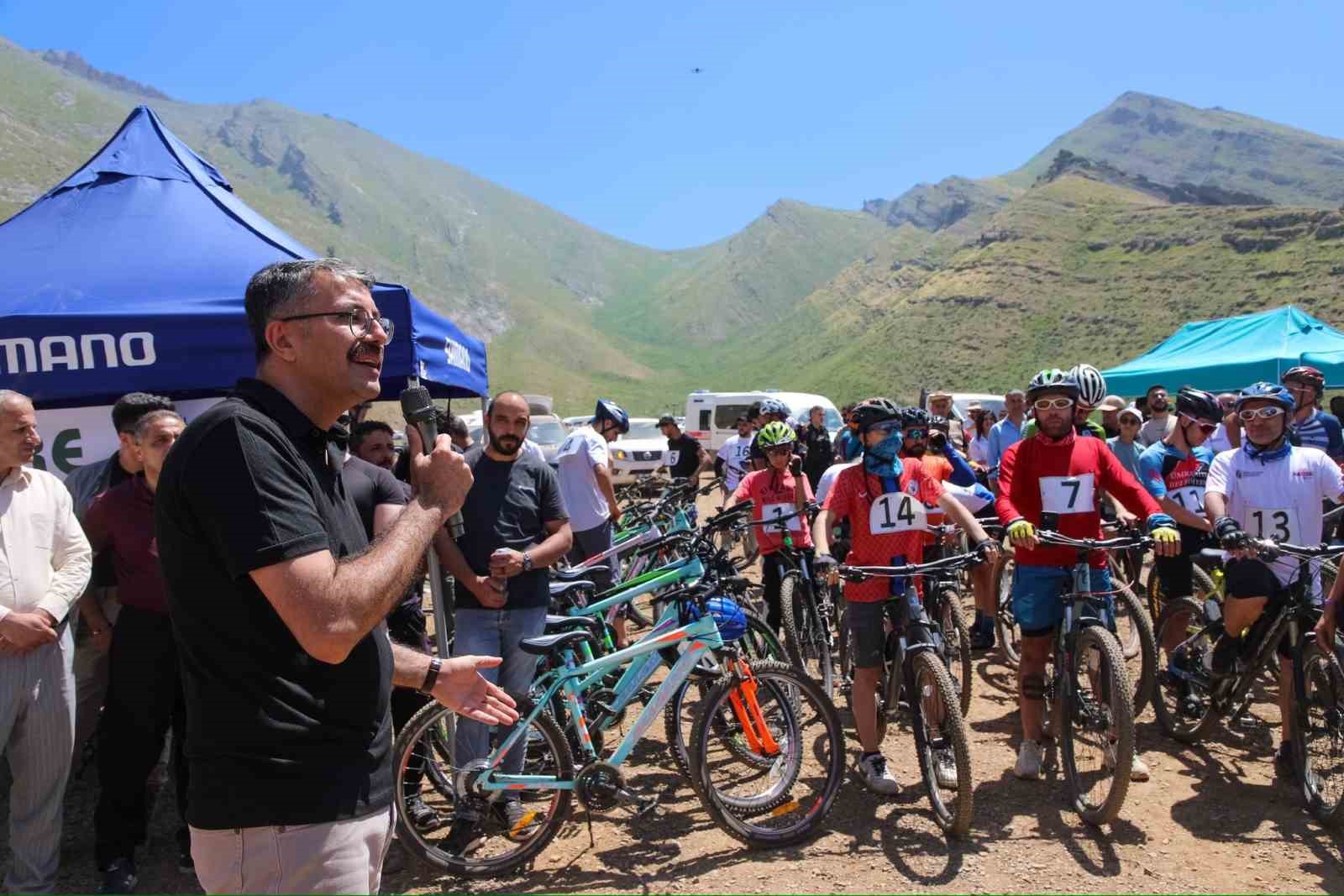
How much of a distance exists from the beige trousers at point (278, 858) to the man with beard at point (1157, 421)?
9.89 metres

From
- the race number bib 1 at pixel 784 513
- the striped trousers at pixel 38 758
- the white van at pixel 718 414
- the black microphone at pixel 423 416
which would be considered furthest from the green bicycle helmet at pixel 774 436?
the white van at pixel 718 414

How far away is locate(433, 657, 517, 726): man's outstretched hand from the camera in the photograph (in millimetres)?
2172

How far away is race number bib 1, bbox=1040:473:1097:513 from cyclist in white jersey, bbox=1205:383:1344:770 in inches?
27.4

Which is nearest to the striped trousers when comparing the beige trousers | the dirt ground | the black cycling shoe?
the black cycling shoe

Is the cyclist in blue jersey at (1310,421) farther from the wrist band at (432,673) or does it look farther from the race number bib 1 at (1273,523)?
the wrist band at (432,673)

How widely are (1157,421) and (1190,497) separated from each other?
170 inches

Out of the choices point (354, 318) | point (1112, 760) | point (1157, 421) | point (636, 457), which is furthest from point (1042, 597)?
point (636, 457)

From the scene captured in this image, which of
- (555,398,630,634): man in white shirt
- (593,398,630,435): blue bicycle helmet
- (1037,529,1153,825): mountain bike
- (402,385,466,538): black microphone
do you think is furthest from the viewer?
(593,398,630,435): blue bicycle helmet

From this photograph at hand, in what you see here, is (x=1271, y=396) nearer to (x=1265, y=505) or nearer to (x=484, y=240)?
(x=1265, y=505)

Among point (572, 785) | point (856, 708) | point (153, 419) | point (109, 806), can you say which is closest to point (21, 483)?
point (153, 419)

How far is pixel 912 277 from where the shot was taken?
362 ft

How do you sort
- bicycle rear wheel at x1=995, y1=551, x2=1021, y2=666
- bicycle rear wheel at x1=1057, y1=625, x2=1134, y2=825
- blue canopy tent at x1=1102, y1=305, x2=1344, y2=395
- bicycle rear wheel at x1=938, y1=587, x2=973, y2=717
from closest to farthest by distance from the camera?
bicycle rear wheel at x1=1057, y1=625, x2=1134, y2=825
bicycle rear wheel at x1=938, y1=587, x2=973, y2=717
bicycle rear wheel at x1=995, y1=551, x2=1021, y2=666
blue canopy tent at x1=1102, y1=305, x2=1344, y2=395

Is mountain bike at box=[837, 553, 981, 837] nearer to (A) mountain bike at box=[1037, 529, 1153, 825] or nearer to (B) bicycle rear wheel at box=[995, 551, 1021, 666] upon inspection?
(A) mountain bike at box=[1037, 529, 1153, 825]

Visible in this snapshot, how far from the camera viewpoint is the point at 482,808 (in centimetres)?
429
